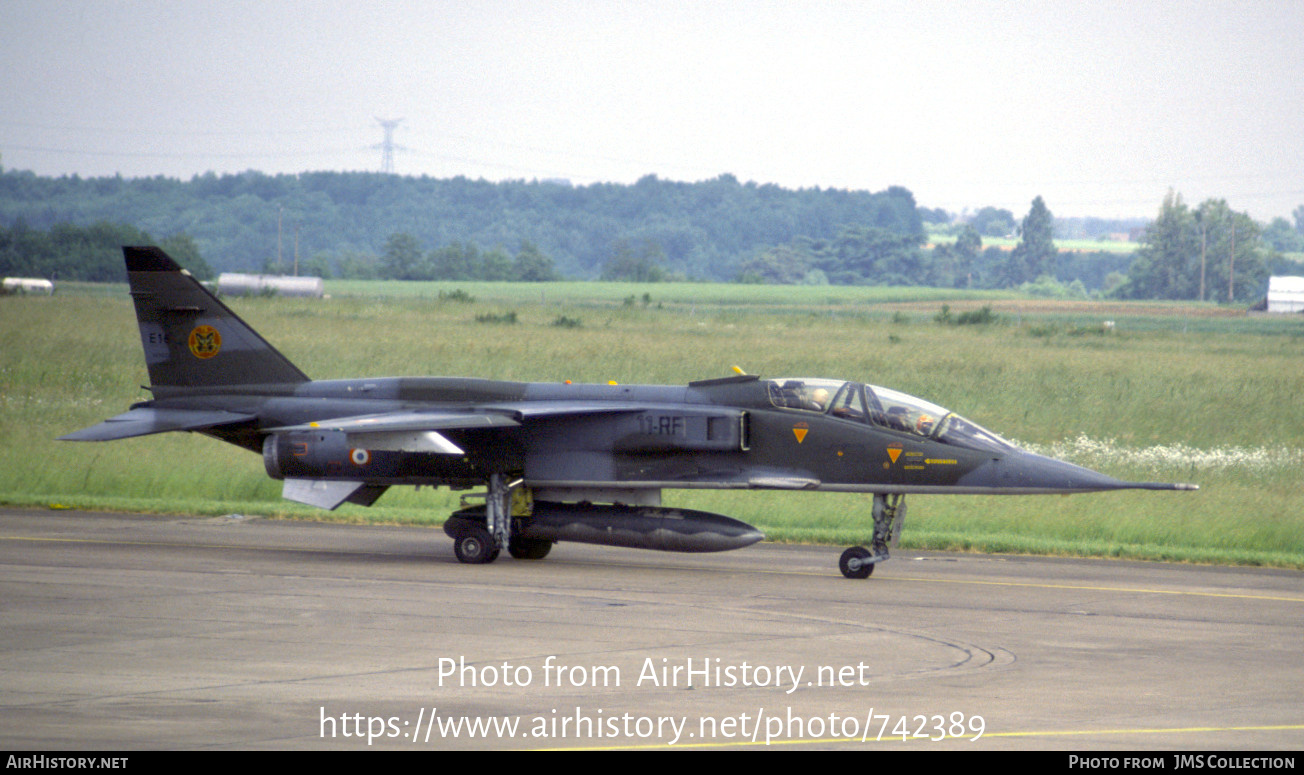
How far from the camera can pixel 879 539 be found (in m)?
16.3

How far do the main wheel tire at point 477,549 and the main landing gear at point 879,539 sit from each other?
4312 mm

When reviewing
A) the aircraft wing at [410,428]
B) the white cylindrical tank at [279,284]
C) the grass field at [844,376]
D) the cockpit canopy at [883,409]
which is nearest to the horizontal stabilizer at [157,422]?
the aircraft wing at [410,428]

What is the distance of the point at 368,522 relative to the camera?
21953 mm

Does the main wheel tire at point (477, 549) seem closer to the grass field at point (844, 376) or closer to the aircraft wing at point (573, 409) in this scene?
the aircraft wing at point (573, 409)

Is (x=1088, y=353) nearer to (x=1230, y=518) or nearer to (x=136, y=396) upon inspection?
(x=1230, y=518)

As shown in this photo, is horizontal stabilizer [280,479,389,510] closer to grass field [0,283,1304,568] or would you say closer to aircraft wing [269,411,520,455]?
aircraft wing [269,411,520,455]

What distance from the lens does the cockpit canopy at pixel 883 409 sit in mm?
16203

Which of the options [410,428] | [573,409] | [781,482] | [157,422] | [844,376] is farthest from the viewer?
[844,376]

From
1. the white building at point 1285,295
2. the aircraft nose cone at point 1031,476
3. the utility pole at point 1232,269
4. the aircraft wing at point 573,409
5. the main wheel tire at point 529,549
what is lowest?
the main wheel tire at point 529,549

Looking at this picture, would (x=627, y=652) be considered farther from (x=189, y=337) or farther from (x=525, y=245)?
(x=525, y=245)

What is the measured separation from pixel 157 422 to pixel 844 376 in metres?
20.9

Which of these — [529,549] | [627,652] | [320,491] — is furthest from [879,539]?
[320,491]

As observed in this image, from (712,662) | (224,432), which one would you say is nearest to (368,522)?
(224,432)

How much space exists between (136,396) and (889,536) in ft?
74.0
